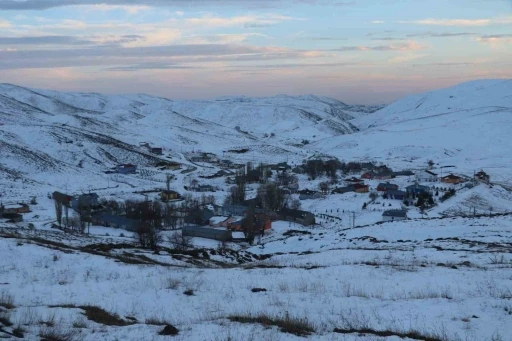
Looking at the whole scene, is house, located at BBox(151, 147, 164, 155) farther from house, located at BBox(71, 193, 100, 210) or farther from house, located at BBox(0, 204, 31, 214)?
house, located at BBox(0, 204, 31, 214)

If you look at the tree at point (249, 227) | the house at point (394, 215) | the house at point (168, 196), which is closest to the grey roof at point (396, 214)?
the house at point (394, 215)

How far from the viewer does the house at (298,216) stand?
4384cm

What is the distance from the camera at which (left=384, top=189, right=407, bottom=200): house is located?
55.1 m

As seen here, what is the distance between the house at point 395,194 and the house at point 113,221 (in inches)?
1221

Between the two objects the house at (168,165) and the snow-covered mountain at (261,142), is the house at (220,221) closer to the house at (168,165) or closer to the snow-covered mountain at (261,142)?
the snow-covered mountain at (261,142)

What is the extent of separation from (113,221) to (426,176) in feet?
165

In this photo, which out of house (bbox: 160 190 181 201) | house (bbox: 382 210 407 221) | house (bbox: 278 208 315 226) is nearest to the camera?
house (bbox: 382 210 407 221)

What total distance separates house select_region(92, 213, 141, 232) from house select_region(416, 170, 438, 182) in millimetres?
44650

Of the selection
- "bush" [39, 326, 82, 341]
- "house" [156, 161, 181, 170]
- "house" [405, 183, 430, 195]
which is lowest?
A: "house" [156, 161, 181, 170]

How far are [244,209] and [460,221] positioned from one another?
22.6 metres

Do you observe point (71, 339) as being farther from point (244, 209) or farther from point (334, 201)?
point (334, 201)

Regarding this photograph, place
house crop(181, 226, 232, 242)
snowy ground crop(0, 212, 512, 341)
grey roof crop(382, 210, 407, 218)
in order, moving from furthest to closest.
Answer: grey roof crop(382, 210, 407, 218)
house crop(181, 226, 232, 242)
snowy ground crop(0, 212, 512, 341)

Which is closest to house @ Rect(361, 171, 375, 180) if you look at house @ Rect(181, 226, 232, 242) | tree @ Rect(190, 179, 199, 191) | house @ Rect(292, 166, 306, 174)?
house @ Rect(292, 166, 306, 174)

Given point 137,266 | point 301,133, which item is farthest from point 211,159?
point 137,266
